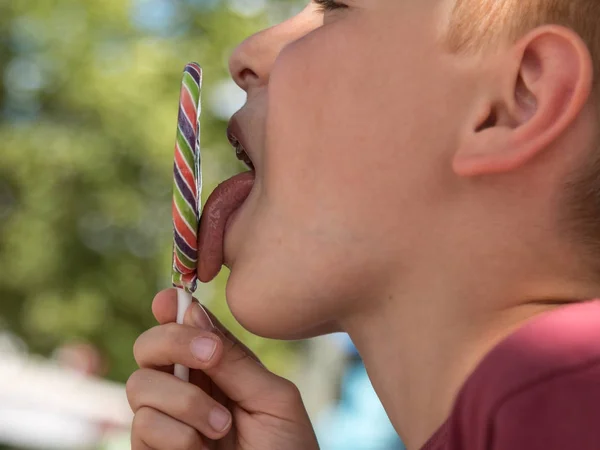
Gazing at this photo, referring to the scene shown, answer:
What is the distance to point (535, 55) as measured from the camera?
152 centimetres

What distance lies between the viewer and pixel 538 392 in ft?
3.81

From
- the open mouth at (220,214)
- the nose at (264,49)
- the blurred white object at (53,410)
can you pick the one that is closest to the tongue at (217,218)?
the open mouth at (220,214)

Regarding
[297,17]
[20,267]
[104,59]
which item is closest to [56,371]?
[20,267]

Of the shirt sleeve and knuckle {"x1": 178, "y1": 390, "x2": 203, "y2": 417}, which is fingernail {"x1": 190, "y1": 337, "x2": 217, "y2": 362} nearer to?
knuckle {"x1": 178, "y1": 390, "x2": 203, "y2": 417}

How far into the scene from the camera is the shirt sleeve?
1112 mm

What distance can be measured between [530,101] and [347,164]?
0.34 meters

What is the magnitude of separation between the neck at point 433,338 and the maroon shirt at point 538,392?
0.18 m

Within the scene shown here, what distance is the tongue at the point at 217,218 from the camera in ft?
6.12

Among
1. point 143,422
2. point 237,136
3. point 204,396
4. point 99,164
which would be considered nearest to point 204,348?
point 204,396

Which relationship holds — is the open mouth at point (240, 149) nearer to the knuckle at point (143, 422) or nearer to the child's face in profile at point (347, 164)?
the child's face in profile at point (347, 164)

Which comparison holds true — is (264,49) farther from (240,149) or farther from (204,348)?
(204,348)

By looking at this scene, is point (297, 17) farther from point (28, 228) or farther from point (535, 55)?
point (28, 228)

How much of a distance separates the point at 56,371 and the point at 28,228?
9.04 feet

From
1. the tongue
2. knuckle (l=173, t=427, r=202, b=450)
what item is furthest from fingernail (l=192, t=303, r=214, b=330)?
knuckle (l=173, t=427, r=202, b=450)
